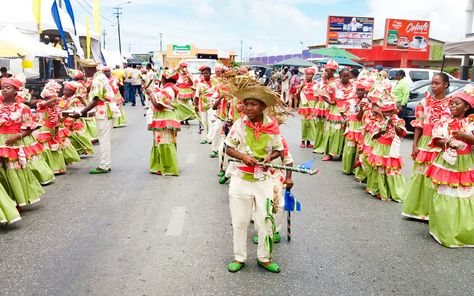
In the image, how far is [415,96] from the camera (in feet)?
50.3

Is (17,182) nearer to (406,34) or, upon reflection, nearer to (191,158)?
(191,158)

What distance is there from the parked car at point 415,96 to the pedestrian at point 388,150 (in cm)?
746

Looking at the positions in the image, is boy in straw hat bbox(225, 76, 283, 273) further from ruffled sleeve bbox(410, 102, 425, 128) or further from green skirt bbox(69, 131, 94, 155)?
green skirt bbox(69, 131, 94, 155)

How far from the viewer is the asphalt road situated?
436 centimetres

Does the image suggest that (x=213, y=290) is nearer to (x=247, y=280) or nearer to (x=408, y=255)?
(x=247, y=280)

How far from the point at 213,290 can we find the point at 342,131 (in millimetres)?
6857

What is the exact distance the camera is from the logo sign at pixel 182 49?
40681 mm

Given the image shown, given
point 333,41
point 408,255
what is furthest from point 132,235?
point 333,41

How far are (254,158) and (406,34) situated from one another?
45.3 m

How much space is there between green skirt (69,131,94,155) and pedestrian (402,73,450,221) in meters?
7.10

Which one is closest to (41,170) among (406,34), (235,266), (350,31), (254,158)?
(235,266)

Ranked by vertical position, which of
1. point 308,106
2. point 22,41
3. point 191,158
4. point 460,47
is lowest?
point 191,158

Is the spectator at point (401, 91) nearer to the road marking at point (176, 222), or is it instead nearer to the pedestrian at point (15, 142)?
the road marking at point (176, 222)

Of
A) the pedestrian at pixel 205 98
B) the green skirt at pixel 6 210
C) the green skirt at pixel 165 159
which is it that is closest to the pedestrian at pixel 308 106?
the pedestrian at pixel 205 98
